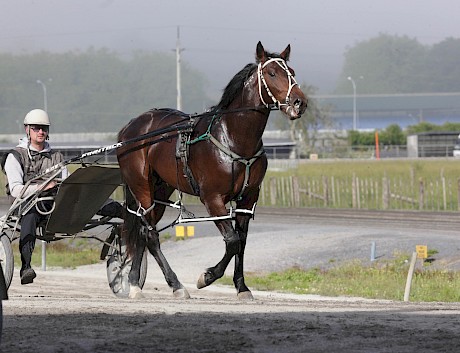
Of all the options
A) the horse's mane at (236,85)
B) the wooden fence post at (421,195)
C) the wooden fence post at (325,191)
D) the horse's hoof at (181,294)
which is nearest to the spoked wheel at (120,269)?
the horse's hoof at (181,294)

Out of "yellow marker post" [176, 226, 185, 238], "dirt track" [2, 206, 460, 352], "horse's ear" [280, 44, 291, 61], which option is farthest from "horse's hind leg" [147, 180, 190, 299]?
"yellow marker post" [176, 226, 185, 238]

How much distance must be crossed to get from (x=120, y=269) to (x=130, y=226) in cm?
64

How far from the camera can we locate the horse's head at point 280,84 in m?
11.3

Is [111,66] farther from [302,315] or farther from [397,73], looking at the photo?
[302,315]

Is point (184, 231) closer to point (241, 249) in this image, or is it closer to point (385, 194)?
point (385, 194)

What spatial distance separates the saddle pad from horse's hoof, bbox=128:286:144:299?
0.96 metres

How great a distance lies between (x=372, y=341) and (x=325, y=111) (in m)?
92.3

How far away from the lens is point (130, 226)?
13.5 metres

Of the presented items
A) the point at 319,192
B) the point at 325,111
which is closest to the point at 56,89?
the point at 325,111

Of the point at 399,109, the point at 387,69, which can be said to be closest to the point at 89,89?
the point at 399,109

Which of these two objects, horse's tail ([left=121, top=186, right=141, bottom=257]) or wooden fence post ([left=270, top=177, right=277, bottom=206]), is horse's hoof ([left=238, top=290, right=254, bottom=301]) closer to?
horse's tail ([left=121, top=186, right=141, bottom=257])

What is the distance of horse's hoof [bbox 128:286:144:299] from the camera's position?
13.0 meters

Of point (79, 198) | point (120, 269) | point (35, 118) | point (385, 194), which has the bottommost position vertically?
point (385, 194)

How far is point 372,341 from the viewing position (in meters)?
7.41
